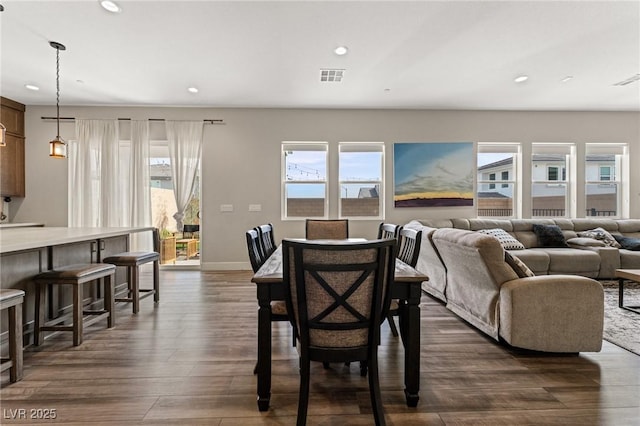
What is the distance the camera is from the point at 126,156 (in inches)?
206

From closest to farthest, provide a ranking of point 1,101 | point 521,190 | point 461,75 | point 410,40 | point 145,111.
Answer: point 410,40
point 461,75
point 1,101
point 145,111
point 521,190

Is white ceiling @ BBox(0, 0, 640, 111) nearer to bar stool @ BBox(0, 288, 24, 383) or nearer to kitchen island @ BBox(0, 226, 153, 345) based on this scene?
kitchen island @ BBox(0, 226, 153, 345)

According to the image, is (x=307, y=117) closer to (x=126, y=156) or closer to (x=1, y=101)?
(x=126, y=156)

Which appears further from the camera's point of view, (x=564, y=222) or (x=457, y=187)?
(x=457, y=187)

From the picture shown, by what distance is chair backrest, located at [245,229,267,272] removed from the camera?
2076mm

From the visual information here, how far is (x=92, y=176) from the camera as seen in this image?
5.13 meters

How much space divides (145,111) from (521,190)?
6.83 m

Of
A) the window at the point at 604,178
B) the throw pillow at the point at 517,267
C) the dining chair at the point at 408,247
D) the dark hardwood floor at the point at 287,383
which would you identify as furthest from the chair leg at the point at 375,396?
the window at the point at 604,178

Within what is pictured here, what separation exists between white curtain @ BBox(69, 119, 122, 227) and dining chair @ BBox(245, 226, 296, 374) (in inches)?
158

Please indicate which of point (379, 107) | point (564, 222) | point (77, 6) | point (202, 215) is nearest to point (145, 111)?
point (202, 215)

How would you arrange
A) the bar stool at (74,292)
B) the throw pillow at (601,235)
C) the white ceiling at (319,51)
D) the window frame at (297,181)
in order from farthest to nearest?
1. the window frame at (297,181)
2. the throw pillow at (601,235)
3. the white ceiling at (319,51)
4. the bar stool at (74,292)

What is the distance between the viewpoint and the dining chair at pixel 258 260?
1749 millimetres

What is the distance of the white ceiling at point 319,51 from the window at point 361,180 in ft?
3.00

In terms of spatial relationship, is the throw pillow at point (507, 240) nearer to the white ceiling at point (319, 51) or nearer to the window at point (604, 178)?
the white ceiling at point (319, 51)
